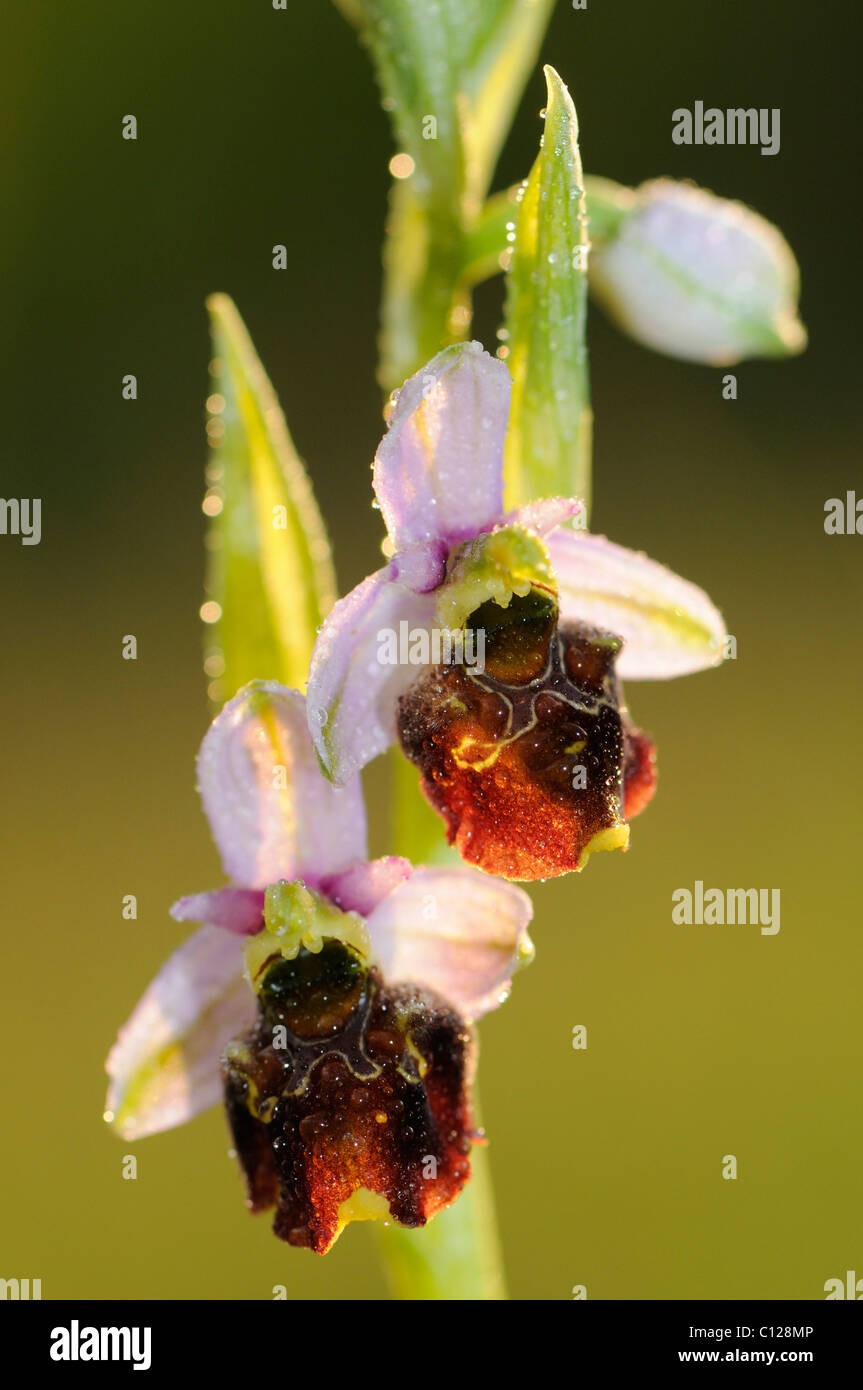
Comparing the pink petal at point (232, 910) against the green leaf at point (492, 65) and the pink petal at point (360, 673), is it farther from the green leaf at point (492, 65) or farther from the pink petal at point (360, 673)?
the green leaf at point (492, 65)

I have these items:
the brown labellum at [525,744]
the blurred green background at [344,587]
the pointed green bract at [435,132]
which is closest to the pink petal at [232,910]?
the brown labellum at [525,744]

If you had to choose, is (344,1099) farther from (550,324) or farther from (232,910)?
(550,324)

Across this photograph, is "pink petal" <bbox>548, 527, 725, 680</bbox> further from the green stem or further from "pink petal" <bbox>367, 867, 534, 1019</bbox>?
the green stem

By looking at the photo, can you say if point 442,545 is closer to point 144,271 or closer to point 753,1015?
point 753,1015

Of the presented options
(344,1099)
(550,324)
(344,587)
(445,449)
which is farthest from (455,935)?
(344,587)

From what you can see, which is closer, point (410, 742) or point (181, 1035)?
point (410, 742)

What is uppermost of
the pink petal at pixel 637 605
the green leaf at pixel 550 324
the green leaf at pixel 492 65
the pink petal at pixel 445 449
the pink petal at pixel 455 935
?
the green leaf at pixel 492 65
